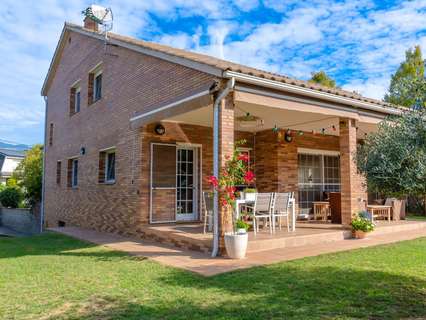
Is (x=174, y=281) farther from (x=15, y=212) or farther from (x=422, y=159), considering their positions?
(x=15, y=212)

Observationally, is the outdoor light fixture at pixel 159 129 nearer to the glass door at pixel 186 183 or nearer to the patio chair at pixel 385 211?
the glass door at pixel 186 183

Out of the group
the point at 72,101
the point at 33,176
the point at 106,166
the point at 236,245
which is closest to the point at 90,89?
the point at 72,101

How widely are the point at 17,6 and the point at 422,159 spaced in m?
9.88

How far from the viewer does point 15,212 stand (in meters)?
20.3

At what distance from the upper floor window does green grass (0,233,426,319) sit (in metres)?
7.62

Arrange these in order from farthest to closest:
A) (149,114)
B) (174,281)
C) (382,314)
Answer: (149,114)
(174,281)
(382,314)

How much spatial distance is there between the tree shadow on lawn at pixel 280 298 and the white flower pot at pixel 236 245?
3.23ft

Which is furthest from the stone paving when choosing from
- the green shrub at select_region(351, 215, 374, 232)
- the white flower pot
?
the green shrub at select_region(351, 215, 374, 232)

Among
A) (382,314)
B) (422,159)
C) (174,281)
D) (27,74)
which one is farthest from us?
(27,74)

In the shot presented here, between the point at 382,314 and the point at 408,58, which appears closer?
the point at 382,314

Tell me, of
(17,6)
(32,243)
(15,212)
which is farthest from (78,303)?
(15,212)

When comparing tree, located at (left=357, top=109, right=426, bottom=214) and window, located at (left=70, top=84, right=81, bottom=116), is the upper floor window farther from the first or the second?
tree, located at (left=357, top=109, right=426, bottom=214)

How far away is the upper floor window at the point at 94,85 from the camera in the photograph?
13055 millimetres

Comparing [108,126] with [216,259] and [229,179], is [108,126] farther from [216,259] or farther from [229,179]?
[216,259]
